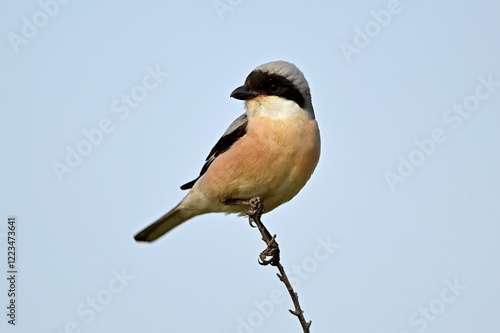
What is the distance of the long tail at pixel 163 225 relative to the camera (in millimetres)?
6371

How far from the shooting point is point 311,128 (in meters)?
5.30

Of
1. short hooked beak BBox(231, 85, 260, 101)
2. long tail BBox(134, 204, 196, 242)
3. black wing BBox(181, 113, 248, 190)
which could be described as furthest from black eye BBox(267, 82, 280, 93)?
long tail BBox(134, 204, 196, 242)

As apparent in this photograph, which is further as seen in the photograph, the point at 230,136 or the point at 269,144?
the point at 230,136

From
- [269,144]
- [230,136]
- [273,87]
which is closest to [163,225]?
[230,136]

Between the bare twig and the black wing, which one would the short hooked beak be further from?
the bare twig

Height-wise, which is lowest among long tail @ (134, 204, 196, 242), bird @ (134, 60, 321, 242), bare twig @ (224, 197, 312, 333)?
bare twig @ (224, 197, 312, 333)

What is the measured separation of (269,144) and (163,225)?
190 cm

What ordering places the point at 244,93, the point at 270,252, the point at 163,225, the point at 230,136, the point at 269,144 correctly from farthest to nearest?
the point at 163,225 → the point at 230,136 → the point at 244,93 → the point at 269,144 → the point at 270,252

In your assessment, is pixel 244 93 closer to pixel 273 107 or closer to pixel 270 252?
pixel 273 107

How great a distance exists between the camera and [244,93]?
5.25m

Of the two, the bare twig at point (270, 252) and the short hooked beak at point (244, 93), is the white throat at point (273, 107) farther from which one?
the bare twig at point (270, 252)

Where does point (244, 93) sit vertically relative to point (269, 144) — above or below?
above

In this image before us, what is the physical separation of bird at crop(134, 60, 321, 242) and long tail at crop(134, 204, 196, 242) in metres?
0.90

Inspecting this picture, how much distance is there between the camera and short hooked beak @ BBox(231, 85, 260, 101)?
5.24 m
